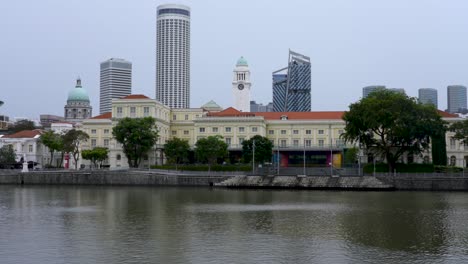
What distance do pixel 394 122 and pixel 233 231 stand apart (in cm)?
5055

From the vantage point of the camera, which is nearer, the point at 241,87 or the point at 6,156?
the point at 6,156

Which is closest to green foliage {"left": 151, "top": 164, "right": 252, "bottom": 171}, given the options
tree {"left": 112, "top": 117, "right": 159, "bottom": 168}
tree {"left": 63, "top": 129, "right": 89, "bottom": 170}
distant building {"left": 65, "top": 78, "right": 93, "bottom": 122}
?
tree {"left": 112, "top": 117, "right": 159, "bottom": 168}

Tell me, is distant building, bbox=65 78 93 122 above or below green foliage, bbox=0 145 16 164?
above

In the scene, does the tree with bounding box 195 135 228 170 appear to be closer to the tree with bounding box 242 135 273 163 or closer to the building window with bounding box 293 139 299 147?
the tree with bounding box 242 135 273 163

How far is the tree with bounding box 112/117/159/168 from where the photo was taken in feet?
311

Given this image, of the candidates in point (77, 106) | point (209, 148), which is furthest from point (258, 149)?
point (77, 106)

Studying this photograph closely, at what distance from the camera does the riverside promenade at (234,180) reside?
7488 cm

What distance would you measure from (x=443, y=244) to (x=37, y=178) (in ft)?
231

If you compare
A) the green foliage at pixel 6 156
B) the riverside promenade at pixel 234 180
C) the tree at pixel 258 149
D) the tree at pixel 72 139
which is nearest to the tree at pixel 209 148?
the tree at pixel 258 149

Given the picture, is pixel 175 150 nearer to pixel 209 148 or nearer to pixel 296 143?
pixel 209 148

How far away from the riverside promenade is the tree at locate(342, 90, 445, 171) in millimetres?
6784

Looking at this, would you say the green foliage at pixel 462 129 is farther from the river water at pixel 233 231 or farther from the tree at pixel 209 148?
the tree at pixel 209 148

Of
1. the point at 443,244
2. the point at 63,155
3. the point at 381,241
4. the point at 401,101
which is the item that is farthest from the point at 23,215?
the point at 63,155

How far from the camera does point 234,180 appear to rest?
80875 millimetres
